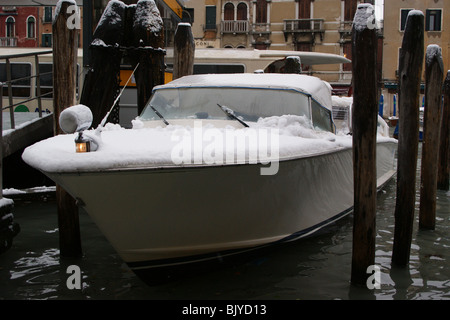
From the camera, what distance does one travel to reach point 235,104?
18.7 ft

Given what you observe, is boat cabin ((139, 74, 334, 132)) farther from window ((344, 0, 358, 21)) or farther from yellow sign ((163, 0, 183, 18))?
window ((344, 0, 358, 21))

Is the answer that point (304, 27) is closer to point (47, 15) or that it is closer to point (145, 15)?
point (47, 15)

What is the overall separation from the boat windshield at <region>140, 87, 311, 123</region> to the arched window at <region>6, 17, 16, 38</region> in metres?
35.2

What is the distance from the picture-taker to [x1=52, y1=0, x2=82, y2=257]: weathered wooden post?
521 cm

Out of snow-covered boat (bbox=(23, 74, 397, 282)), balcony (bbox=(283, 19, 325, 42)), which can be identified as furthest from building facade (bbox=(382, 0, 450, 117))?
snow-covered boat (bbox=(23, 74, 397, 282))

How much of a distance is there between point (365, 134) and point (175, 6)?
Result: 26.7 ft

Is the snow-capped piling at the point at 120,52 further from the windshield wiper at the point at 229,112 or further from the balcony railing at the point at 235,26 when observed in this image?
the balcony railing at the point at 235,26

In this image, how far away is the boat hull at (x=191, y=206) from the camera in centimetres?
388

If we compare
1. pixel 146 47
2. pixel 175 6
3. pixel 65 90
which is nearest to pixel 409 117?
pixel 65 90

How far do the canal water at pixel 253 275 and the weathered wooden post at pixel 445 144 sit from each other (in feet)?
8.62

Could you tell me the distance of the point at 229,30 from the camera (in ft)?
119

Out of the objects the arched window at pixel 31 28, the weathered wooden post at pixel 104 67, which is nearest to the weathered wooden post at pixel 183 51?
the weathered wooden post at pixel 104 67
